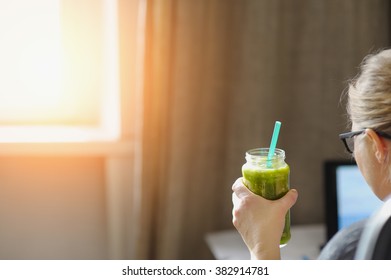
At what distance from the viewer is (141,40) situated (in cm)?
144

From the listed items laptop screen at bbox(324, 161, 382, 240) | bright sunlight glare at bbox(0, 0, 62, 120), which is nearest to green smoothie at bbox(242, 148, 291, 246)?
laptop screen at bbox(324, 161, 382, 240)

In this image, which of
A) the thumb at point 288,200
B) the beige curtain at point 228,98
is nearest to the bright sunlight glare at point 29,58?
the beige curtain at point 228,98

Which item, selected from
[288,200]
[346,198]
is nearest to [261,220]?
[288,200]

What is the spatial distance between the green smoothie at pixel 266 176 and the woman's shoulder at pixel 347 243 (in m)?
0.12

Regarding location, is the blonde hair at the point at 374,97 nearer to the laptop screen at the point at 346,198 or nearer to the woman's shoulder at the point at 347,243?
the woman's shoulder at the point at 347,243

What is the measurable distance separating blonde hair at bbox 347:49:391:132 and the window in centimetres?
91

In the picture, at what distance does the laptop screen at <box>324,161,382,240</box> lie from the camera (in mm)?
1389

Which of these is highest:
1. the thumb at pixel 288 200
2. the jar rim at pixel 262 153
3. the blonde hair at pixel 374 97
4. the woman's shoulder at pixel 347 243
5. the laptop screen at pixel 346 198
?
the blonde hair at pixel 374 97

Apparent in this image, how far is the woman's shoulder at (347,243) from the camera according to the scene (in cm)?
83

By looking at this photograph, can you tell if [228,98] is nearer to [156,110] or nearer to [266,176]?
[156,110]

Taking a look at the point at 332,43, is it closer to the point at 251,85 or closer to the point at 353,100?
the point at 251,85
